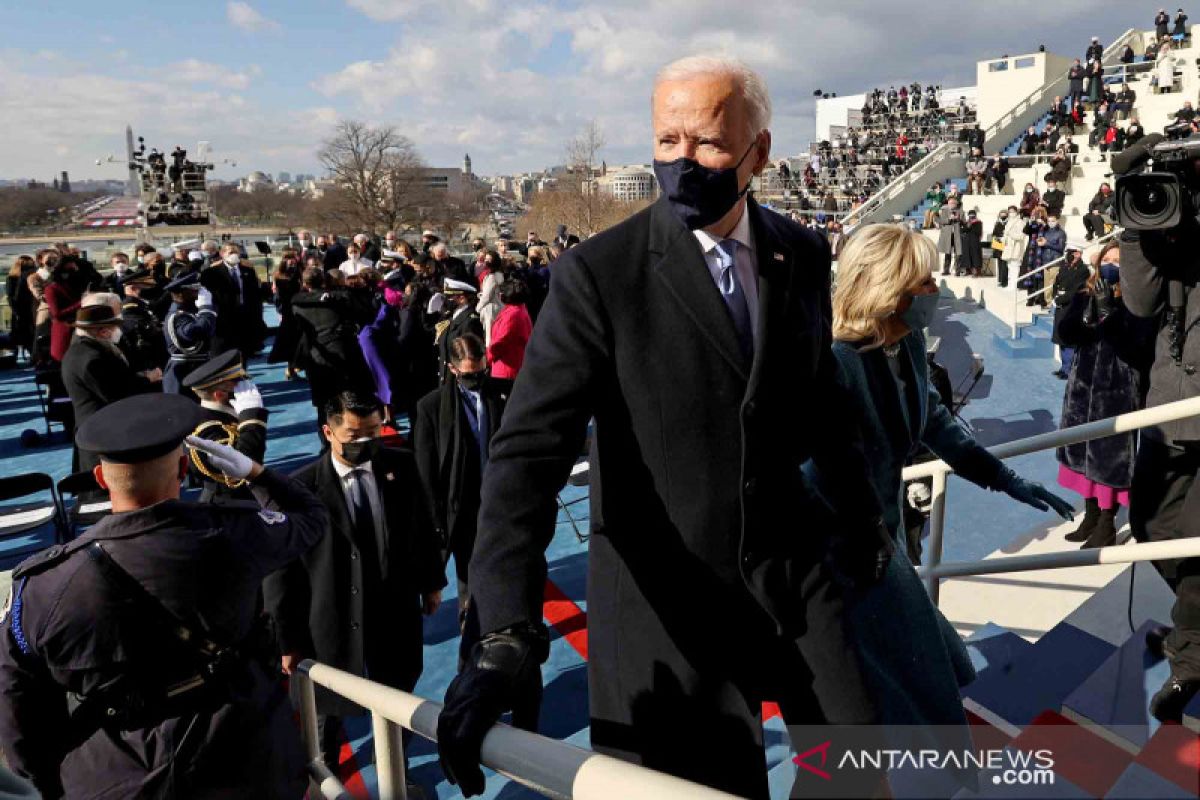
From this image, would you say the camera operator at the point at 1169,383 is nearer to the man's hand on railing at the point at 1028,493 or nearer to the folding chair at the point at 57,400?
the man's hand on railing at the point at 1028,493

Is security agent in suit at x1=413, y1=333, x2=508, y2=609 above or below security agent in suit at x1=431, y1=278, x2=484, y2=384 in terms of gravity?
below

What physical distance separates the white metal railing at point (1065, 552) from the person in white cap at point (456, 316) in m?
3.18

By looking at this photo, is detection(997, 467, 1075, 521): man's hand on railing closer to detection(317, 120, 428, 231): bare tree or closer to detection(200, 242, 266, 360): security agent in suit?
detection(200, 242, 266, 360): security agent in suit

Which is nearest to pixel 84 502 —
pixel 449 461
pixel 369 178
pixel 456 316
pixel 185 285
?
pixel 449 461

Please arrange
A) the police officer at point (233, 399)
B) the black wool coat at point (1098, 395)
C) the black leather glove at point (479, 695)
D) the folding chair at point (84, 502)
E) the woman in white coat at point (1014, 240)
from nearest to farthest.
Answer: the black leather glove at point (479, 695)
the police officer at point (233, 399)
the folding chair at point (84, 502)
the black wool coat at point (1098, 395)
the woman in white coat at point (1014, 240)

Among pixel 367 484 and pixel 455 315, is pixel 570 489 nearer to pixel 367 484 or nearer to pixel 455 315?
pixel 455 315

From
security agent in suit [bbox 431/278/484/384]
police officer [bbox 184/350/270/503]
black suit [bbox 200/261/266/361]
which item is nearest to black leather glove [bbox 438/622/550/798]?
police officer [bbox 184/350/270/503]

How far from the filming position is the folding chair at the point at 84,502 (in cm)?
476

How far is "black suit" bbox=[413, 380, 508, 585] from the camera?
429 centimetres

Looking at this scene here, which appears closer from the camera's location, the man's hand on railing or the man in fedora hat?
the man's hand on railing

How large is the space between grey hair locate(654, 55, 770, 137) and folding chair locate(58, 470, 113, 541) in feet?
13.9

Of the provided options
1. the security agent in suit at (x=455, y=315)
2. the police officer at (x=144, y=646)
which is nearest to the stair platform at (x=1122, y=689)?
the police officer at (x=144, y=646)

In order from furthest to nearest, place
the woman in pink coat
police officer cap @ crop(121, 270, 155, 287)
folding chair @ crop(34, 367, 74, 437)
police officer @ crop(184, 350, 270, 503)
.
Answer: police officer cap @ crop(121, 270, 155, 287) → folding chair @ crop(34, 367, 74, 437) → the woman in pink coat → police officer @ crop(184, 350, 270, 503)

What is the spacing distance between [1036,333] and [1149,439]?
10.0 metres
